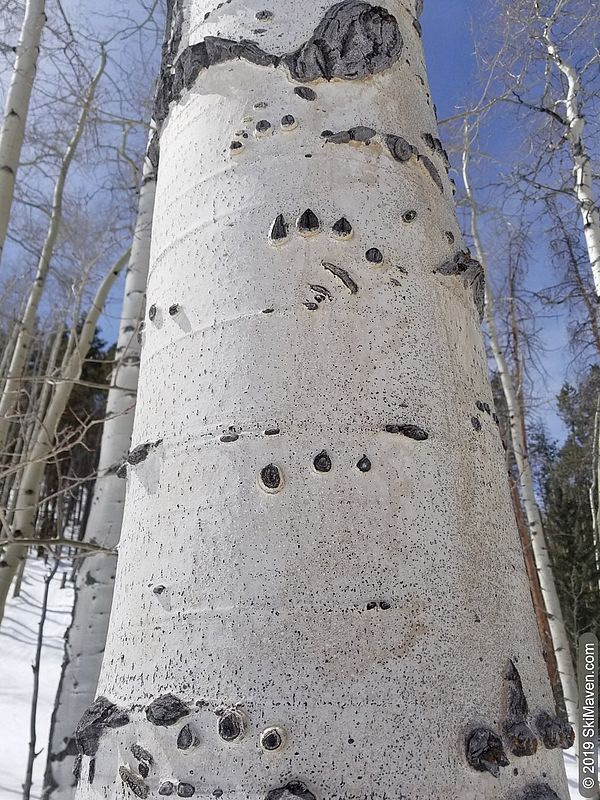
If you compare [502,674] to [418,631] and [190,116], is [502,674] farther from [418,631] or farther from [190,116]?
[190,116]

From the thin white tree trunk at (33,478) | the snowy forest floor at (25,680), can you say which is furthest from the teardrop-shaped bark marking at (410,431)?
the snowy forest floor at (25,680)

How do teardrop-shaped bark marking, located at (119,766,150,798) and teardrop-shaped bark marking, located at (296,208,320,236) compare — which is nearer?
teardrop-shaped bark marking, located at (119,766,150,798)

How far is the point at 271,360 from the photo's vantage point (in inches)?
27.8

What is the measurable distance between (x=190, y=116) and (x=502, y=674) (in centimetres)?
87

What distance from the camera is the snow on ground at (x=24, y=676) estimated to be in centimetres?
550

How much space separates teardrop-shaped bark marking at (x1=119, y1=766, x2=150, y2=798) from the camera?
58 cm

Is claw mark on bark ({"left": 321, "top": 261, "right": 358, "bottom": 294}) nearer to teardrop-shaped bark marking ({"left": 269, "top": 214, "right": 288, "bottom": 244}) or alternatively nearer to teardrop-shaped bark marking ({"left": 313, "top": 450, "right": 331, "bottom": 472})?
teardrop-shaped bark marking ({"left": 269, "top": 214, "right": 288, "bottom": 244})

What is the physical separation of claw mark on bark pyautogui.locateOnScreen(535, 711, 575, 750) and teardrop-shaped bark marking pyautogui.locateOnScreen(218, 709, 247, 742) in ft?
0.99

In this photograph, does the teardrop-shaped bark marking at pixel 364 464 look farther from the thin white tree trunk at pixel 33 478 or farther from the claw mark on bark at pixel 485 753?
the thin white tree trunk at pixel 33 478

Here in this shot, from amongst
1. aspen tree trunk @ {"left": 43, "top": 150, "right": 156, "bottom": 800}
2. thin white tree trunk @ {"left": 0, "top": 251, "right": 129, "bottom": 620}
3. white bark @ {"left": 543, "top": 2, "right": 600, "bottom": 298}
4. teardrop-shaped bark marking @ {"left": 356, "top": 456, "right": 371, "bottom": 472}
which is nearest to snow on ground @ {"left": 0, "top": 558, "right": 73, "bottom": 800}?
thin white tree trunk @ {"left": 0, "top": 251, "right": 129, "bottom": 620}

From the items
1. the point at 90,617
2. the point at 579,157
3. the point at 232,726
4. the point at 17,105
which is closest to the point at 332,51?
the point at 232,726

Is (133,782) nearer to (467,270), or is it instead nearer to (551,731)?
(551,731)

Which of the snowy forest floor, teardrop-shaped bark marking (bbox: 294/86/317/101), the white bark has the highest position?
the white bark

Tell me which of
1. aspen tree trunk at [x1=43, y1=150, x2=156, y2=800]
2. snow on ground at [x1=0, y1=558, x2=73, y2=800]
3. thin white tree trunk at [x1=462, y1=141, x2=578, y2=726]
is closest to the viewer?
aspen tree trunk at [x1=43, y1=150, x2=156, y2=800]
